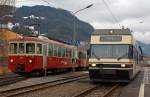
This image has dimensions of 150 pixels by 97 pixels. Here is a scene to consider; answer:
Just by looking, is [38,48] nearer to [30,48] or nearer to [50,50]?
[30,48]

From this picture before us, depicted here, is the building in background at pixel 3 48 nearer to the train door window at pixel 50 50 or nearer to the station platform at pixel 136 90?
the train door window at pixel 50 50

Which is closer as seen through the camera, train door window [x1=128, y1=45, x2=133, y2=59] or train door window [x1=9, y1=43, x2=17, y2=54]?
train door window [x1=128, y1=45, x2=133, y2=59]

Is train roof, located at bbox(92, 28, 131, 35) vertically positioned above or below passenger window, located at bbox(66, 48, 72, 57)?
above

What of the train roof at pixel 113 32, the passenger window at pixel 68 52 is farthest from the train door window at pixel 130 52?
the passenger window at pixel 68 52

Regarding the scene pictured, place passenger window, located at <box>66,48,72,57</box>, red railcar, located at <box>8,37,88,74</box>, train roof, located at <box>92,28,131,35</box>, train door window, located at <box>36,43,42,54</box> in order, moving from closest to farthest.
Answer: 1. train roof, located at <box>92,28,131,35</box>
2. red railcar, located at <box>8,37,88,74</box>
3. train door window, located at <box>36,43,42,54</box>
4. passenger window, located at <box>66,48,72,57</box>

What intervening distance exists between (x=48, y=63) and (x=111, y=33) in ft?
34.8

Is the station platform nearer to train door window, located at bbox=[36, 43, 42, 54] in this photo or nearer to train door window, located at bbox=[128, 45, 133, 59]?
train door window, located at bbox=[128, 45, 133, 59]

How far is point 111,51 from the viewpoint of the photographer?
24.2 m

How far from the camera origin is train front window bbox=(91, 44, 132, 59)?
23992mm

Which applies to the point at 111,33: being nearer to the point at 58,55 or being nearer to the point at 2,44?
the point at 58,55

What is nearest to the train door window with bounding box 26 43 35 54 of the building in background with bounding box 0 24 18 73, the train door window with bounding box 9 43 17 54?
the train door window with bounding box 9 43 17 54

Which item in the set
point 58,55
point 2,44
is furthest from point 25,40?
point 2,44

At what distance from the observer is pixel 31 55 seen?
32250mm

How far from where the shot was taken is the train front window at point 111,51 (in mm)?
23992
